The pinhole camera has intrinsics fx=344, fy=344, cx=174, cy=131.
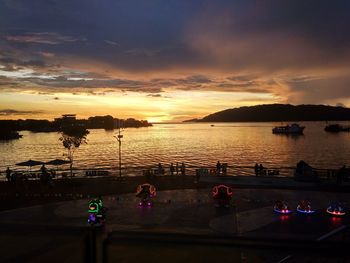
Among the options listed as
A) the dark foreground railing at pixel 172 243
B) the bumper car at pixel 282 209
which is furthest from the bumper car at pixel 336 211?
the dark foreground railing at pixel 172 243

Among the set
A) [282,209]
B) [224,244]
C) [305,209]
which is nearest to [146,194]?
[282,209]

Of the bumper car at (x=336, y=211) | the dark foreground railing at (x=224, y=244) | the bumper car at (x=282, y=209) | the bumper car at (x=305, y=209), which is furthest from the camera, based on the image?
the bumper car at (x=305, y=209)

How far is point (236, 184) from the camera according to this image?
3058 cm

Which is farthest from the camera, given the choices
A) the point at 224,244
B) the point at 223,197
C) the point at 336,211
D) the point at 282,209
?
the point at 223,197

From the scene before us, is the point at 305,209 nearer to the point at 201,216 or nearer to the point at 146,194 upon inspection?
the point at 201,216

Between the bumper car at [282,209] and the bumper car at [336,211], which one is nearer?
the bumper car at [336,211]

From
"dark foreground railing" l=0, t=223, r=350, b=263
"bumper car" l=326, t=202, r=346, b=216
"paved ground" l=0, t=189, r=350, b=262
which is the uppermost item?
"dark foreground railing" l=0, t=223, r=350, b=263

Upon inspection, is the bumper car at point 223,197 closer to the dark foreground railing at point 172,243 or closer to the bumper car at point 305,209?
the bumper car at point 305,209

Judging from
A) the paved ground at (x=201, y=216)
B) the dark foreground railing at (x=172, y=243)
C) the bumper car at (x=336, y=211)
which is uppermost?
the dark foreground railing at (x=172, y=243)

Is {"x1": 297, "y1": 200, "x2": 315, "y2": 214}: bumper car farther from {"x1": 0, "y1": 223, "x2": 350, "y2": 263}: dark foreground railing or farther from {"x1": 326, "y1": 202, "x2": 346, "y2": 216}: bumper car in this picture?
{"x1": 0, "y1": 223, "x2": 350, "y2": 263}: dark foreground railing

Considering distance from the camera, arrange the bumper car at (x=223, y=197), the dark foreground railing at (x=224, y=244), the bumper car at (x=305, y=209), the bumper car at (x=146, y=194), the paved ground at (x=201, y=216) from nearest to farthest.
→ the dark foreground railing at (x=224, y=244) < the paved ground at (x=201, y=216) < the bumper car at (x=305, y=209) < the bumper car at (x=223, y=197) < the bumper car at (x=146, y=194)

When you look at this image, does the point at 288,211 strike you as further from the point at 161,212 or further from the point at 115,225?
the point at 115,225

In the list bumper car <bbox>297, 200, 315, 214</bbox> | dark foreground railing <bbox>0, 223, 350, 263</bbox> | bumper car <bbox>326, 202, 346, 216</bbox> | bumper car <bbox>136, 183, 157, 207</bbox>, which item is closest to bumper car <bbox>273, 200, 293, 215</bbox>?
bumper car <bbox>297, 200, 315, 214</bbox>

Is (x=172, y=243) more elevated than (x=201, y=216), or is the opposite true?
(x=172, y=243)
